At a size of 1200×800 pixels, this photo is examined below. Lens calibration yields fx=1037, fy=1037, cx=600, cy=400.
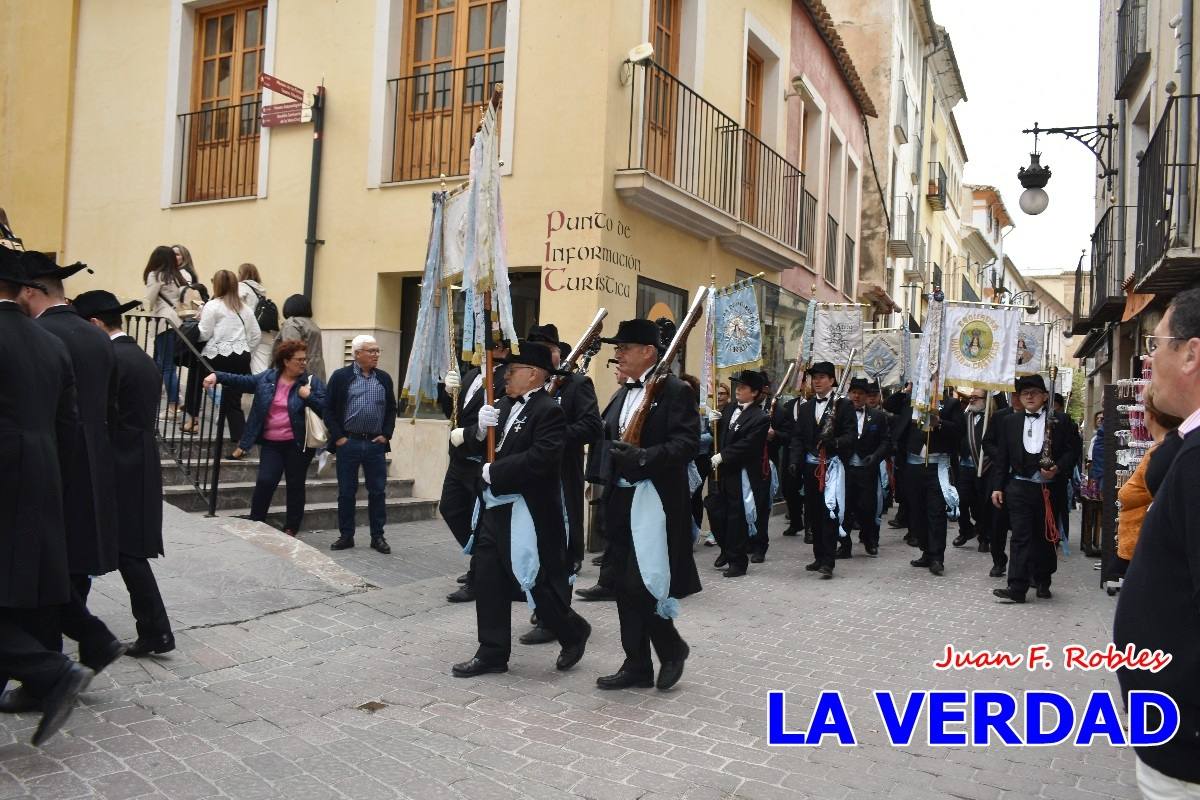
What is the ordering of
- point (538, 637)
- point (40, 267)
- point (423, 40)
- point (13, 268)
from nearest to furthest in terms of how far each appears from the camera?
point (13, 268) < point (40, 267) < point (538, 637) < point (423, 40)

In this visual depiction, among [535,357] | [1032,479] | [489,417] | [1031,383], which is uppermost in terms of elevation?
[1031,383]

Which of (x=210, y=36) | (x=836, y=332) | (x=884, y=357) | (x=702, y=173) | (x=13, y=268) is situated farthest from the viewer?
(x=884, y=357)

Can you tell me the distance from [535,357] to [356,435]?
12.0 feet

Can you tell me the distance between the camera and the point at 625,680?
553 centimetres

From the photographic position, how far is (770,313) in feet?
53.0

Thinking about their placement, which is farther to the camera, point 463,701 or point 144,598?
point 144,598

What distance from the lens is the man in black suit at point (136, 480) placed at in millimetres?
5469

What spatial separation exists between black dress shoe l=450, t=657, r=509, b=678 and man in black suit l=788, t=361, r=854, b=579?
4.72 metres

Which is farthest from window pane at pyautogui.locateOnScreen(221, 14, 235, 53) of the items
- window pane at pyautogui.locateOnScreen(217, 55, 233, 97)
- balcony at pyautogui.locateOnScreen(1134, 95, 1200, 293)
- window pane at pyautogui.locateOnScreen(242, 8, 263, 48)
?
balcony at pyautogui.locateOnScreen(1134, 95, 1200, 293)

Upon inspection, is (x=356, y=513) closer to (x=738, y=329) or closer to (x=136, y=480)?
(x=738, y=329)

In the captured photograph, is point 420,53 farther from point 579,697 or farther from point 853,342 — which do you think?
point 579,697

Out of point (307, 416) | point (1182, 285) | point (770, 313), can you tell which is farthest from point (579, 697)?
point (770, 313)

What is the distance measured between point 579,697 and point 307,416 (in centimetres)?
446

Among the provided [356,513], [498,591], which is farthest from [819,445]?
[498,591]
